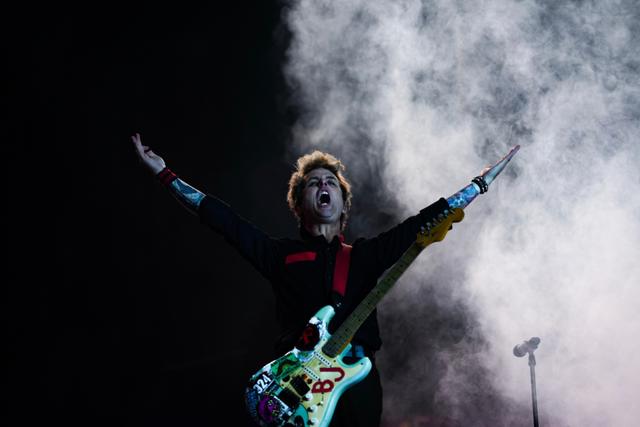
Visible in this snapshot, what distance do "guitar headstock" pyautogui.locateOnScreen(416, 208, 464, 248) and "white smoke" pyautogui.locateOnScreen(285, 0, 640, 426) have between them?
8.64ft

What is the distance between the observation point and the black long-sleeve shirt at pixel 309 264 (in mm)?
2352

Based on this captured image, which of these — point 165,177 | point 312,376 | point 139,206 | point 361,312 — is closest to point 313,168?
point 165,177

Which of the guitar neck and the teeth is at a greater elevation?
the teeth

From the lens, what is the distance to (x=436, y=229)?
7.82ft

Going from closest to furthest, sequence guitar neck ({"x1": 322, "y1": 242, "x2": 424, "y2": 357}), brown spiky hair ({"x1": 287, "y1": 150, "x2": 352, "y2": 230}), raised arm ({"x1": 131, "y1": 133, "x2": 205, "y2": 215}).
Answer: guitar neck ({"x1": 322, "y1": 242, "x2": 424, "y2": 357})
raised arm ({"x1": 131, "y1": 133, "x2": 205, "y2": 215})
brown spiky hair ({"x1": 287, "y1": 150, "x2": 352, "y2": 230})

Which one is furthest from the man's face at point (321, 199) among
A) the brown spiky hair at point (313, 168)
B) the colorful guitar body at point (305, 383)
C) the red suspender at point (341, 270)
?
the colorful guitar body at point (305, 383)

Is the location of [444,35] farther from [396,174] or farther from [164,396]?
[164,396]

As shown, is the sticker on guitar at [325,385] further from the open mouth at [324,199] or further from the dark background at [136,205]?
the dark background at [136,205]

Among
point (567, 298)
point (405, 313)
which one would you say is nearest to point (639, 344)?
point (567, 298)

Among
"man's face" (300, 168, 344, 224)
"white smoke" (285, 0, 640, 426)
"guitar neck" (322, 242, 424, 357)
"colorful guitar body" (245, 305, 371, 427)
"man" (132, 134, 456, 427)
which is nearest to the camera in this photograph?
"colorful guitar body" (245, 305, 371, 427)

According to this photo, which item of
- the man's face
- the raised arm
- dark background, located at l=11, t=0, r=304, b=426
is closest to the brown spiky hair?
the man's face

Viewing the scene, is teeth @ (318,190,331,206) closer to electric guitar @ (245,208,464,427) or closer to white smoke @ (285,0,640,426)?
electric guitar @ (245,208,464,427)

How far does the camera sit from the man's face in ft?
8.94

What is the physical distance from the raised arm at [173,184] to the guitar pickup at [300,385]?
0.99 m
